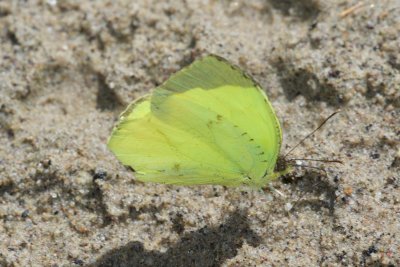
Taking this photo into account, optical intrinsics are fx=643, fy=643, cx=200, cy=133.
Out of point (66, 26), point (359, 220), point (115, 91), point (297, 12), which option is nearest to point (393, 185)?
point (359, 220)

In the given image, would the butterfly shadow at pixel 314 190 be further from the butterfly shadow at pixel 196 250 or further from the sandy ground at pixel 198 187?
the butterfly shadow at pixel 196 250

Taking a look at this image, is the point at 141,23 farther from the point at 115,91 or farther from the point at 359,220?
the point at 359,220

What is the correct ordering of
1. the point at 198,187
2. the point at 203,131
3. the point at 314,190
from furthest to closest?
the point at 198,187, the point at 314,190, the point at 203,131

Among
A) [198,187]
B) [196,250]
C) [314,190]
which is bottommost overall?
[196,250]

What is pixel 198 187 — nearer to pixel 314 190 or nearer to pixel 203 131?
pixel 203 131

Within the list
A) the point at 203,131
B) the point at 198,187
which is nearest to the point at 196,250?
the point at 198,187

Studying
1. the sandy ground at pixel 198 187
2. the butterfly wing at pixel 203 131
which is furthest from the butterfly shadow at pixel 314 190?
the butterfly wing at pixel 203 131

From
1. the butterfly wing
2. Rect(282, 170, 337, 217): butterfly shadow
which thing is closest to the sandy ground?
Rect(282, 170, 337, 217): butterfly shadow

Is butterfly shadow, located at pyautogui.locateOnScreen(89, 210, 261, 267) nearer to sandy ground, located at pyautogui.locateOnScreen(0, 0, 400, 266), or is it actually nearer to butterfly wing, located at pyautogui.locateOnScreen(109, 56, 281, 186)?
sandy ground, located at pyautogui.locateOnScreen(0, 0, 400, 266)
